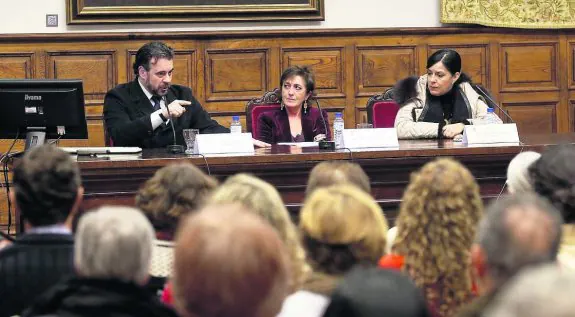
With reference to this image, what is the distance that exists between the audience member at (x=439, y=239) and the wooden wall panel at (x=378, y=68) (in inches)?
206

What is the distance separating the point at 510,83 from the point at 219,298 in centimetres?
657

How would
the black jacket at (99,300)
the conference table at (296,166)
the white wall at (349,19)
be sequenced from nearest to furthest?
1. the black jacket at (99,300)
2. the conference table at (296,166)
3. the white wall at (349,19)

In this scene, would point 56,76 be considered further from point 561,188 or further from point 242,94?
point 561,188

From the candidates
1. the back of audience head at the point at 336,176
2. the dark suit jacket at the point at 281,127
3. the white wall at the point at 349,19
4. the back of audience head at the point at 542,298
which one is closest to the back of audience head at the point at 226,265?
the back of audience head at the point at 542,298

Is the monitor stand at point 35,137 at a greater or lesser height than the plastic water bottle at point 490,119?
lesser

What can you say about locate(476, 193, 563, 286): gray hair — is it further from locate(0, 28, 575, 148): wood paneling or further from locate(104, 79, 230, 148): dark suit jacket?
locate(0, 28, 575, 148): wood paneling

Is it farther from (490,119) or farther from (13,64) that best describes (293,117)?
(13,64)

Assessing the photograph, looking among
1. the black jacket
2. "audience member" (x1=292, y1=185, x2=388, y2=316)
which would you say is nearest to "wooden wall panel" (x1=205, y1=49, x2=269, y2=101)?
"audience member" (x1=292, y1=185, x2=388, y2=316)

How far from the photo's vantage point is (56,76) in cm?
729

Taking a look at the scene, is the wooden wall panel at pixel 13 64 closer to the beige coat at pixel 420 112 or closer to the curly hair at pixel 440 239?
the beige coat at pixel 420 112

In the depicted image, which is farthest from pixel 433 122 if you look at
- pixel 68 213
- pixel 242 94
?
pixel 68 213

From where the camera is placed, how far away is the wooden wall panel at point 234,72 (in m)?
7.52

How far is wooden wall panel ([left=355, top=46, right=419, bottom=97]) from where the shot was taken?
768 cm

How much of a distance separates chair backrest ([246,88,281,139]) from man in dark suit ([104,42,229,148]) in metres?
0.21
